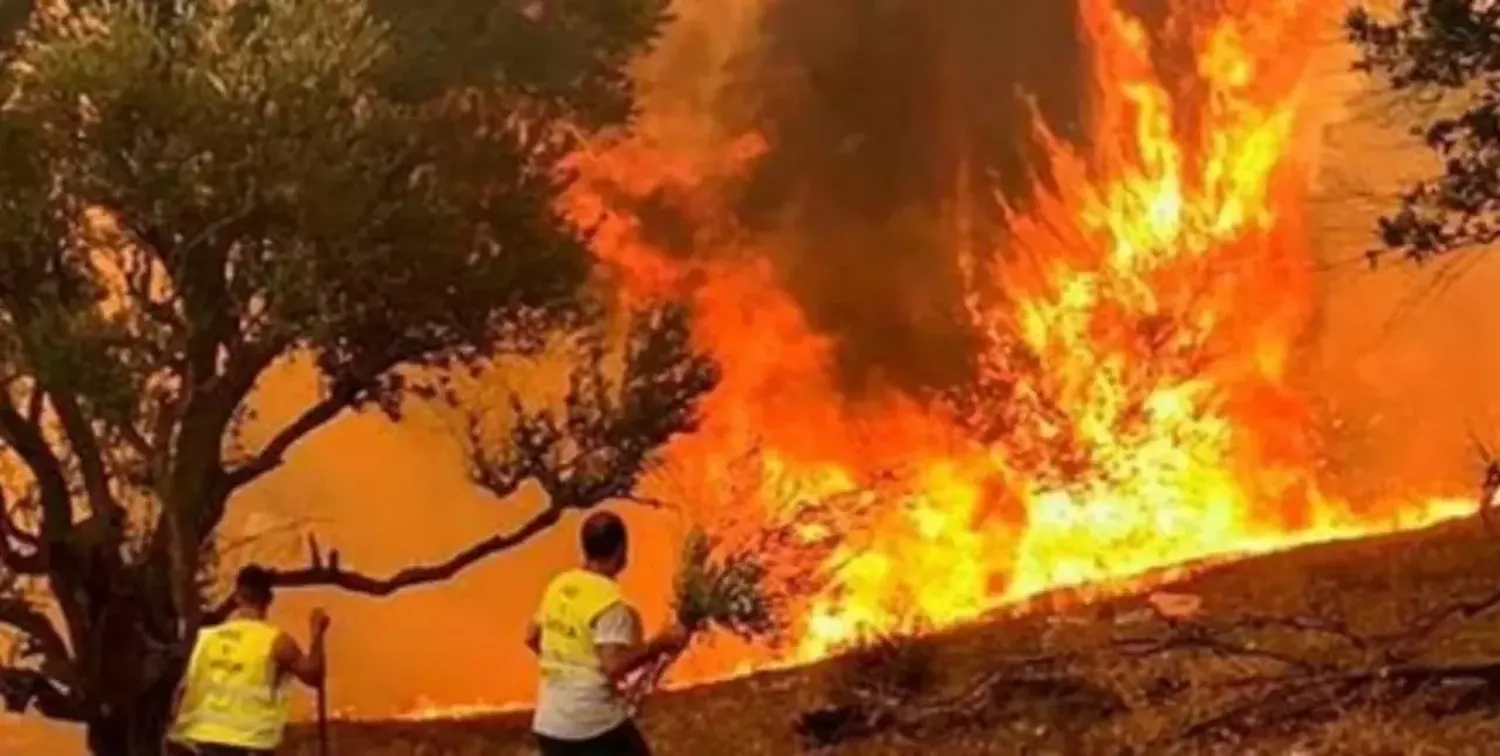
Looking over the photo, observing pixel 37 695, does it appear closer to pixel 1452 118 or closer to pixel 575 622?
pixel 575 622

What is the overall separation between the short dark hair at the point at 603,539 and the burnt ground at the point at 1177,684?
3.94m

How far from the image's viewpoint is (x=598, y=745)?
9555 millimetres

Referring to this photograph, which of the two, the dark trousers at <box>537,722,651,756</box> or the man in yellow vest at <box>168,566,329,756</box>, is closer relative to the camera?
the dark trousers at <box>537,722,651,756</box>

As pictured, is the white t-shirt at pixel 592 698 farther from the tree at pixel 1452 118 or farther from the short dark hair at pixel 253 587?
the tree at pixel 1452 118

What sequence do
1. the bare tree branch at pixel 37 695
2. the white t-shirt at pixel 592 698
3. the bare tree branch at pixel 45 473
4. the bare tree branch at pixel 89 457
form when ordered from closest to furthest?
1. the white t-shirt at pixel 592 698
2. the bare tree branch at pixel 89 457
3. the bare tree branch at pixel 37 695
4. the bare tree branch at pixel 45 473

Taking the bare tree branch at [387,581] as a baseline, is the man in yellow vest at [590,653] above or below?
below

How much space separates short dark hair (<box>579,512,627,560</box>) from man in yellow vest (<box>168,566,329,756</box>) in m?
1.59

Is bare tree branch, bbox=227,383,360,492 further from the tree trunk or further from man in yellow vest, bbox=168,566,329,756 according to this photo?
man in yellow vest, bbox=168,566,329,756

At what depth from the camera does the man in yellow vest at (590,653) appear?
31.1 ft

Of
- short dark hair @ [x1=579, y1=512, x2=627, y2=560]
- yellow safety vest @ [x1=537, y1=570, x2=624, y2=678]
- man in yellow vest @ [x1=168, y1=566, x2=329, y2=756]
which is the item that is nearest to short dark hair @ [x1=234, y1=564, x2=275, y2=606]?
man in yellow vest @ [x1=168, y1=566, x2=329, y2=756]

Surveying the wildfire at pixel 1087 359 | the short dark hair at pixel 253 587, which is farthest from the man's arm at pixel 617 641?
the wildfire at pixel 1087 359

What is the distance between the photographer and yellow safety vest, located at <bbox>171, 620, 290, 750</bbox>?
10094 millimetres

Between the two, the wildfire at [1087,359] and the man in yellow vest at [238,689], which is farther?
the wildfire at [1087,359]

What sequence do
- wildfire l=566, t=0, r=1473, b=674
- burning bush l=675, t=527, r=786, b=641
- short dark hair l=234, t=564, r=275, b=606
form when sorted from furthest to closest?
wildfire l=566, t=0, r=1473, b=674, burning bush l=675, t=527, r=786, b=641, short dark hair l=234, t=564, r=275, b=606
